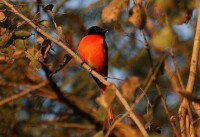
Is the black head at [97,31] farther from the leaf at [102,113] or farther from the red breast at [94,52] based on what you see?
the leaf at [102,113]

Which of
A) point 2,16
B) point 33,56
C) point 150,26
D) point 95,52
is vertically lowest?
point 95,52

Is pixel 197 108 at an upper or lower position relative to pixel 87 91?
upper

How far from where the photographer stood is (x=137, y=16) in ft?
5.20

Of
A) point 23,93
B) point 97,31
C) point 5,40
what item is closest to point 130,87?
point 5,40

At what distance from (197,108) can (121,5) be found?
57 cm

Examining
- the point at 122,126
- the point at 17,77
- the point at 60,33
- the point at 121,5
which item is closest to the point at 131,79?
the point at 121,5

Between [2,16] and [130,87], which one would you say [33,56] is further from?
[130,87]

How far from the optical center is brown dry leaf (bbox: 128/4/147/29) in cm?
159

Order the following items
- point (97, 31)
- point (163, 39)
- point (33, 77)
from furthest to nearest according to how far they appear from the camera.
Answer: point (33, 77) → point (97, 31) → point (163, 39)

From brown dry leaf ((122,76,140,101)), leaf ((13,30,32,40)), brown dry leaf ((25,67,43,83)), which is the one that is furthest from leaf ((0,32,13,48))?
brown dry leaf ((25,67,43,83))

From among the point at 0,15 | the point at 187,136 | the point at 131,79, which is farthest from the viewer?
the point at 0,15

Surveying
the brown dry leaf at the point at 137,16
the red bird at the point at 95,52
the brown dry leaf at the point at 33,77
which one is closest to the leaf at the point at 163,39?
the brown dry leaf at the point at 137,16

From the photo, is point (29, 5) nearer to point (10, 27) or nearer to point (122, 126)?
point (122, 126)

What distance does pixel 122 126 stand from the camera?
477 cm
